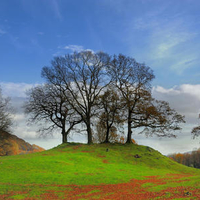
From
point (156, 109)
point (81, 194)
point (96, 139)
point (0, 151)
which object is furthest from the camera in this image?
point (96, 139)

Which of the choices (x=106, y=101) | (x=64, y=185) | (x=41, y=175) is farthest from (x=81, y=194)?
(x=106, y=101)

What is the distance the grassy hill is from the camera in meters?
18.7

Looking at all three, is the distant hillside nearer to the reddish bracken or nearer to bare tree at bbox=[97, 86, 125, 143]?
bare tree at bbox=[97, 86, 125, 143]

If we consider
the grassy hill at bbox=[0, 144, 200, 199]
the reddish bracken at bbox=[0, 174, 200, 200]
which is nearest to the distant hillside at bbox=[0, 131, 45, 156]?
the grassy hill at bbox=[0, 144, 200, 199]

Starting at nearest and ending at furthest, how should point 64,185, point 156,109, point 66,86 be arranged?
point 64,185 → point 156,109 → point 66,86

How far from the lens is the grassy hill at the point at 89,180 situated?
61.3ft

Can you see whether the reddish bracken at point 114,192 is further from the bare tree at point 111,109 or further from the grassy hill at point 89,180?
the bare tree at point 111,109

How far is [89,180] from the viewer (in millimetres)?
23969

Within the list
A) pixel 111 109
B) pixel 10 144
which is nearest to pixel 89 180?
pixel 111 109

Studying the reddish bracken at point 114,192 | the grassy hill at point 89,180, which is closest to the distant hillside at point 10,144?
the grassy hill at point 89,180

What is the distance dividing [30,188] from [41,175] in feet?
14.2

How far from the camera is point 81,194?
1936 cm

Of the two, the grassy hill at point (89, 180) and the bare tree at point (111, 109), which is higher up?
the bare tree at point (111, 109)

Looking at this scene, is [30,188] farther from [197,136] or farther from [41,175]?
[197,136]
